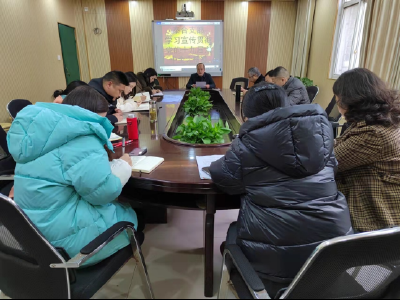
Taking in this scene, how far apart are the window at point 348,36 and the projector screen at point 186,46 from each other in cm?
270

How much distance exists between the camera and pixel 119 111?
258 centimetres

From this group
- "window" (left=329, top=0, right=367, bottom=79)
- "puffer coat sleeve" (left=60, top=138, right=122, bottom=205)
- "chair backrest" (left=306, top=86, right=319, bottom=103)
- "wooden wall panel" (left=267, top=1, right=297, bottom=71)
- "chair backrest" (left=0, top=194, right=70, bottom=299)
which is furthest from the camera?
"wooden wall panel" (left=267, top=1, right=297, bottom=71)

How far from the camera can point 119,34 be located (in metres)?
6.48

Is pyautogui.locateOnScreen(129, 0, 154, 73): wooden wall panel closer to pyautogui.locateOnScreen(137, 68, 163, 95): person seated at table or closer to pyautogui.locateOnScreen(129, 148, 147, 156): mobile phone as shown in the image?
pyautogui.locateOnScreen(137, 68, 163, 95): person seated at table

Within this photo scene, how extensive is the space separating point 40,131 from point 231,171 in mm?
702

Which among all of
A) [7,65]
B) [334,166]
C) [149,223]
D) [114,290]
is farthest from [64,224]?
[7,65]

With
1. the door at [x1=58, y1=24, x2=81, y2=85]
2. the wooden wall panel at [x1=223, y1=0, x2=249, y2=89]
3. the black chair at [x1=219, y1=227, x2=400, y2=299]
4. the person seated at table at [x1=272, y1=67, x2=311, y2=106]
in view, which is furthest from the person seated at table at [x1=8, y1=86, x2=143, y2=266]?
the wooden wall panel at [x1=223, y1=0, x2=249, y2=89]

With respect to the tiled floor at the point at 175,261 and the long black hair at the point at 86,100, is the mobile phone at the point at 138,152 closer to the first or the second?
the long black hair at the point at 86,100

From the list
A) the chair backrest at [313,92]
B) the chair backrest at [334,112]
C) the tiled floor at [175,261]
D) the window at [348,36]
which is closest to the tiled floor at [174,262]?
the tiled floor at [175,261]

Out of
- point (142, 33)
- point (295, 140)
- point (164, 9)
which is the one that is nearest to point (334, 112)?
point (295, 140)

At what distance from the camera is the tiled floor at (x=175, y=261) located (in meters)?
1.38

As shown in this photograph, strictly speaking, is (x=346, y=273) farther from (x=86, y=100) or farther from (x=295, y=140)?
(x=86, y=100)

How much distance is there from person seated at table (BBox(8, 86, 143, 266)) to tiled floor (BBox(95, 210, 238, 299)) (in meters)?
0.36

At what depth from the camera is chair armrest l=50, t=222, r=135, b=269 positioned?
84cm
